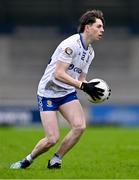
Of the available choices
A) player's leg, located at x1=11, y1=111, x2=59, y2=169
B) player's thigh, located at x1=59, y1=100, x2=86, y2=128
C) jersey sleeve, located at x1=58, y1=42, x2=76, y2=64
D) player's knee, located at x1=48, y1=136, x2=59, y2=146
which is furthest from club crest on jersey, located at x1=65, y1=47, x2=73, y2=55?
player's knee, located at x1=48, y1=136, x2=59, y2=146

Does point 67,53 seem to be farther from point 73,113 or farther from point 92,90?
point 73,113

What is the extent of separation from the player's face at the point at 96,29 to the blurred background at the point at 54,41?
2772 cm

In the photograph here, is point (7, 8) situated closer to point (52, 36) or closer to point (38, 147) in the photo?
point (52, 36)

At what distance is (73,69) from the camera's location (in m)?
11.1

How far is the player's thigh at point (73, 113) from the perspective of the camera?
11070 mm

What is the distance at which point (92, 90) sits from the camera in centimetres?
1089

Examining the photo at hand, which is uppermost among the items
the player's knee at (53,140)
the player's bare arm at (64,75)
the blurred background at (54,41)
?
the player's bare arm at (64,75)

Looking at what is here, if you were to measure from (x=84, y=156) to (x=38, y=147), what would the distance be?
13.3 feet

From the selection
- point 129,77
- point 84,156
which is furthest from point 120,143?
point 129,77

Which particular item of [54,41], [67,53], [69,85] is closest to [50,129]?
[69,85]

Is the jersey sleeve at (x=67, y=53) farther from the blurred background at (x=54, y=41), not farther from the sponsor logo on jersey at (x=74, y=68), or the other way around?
the blurred background at (x=54, y=41)

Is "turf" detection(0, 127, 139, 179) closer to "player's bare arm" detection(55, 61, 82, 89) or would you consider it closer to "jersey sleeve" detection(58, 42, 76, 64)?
"player's bare arm" detection(55, 61, 82, 89)

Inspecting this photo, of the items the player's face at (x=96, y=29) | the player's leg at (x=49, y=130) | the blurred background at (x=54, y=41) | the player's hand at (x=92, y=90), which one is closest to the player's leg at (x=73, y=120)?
the player's leg at (x=49, y=130)

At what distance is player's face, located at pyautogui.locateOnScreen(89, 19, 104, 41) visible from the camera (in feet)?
36.1
